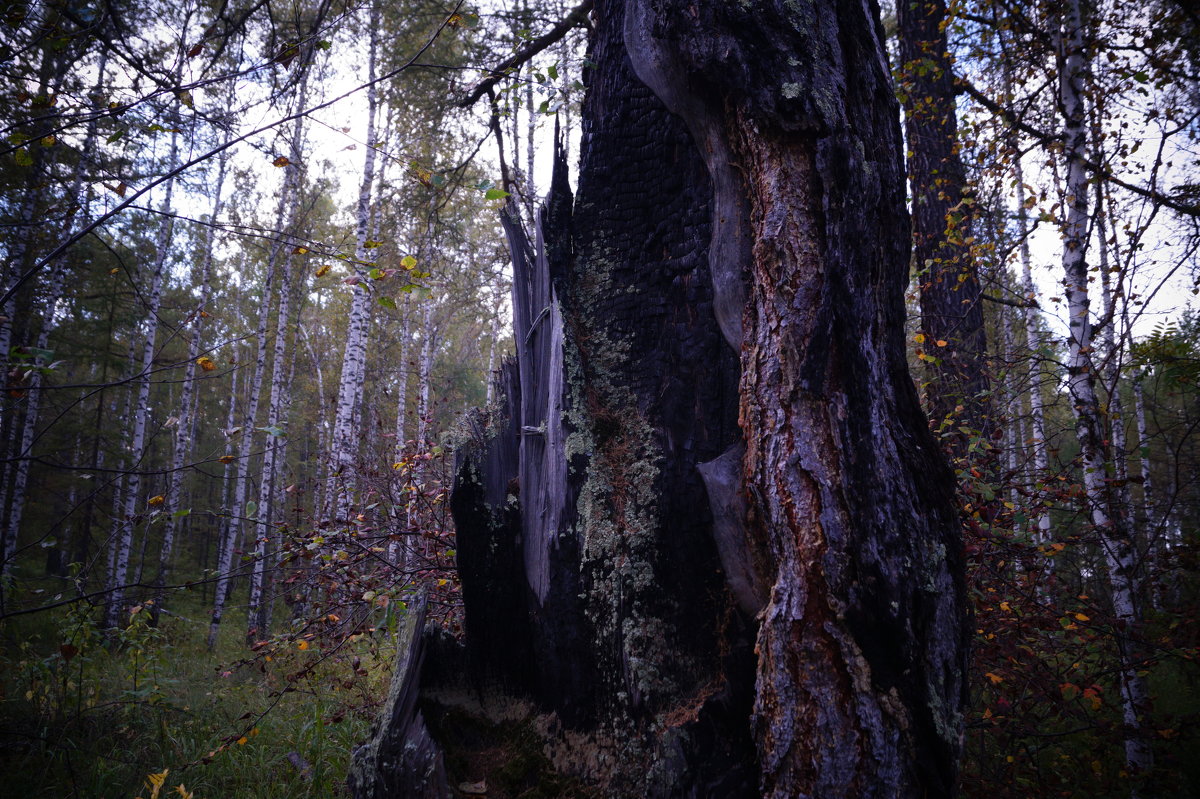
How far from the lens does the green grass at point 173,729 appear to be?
13.8ft

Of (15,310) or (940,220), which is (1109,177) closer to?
(940,220)

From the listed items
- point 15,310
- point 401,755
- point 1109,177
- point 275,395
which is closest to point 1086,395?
point 1109,177

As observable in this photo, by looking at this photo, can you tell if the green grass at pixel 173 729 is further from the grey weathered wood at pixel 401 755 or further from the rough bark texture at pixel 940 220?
the rough bark texture at pixel 940 220

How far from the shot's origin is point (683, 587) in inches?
78.5

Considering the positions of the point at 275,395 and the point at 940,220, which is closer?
the point at 940,220

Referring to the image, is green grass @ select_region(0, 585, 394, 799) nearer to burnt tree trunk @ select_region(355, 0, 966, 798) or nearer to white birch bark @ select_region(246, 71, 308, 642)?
burnt tree trunk @ select_region(355, 0, 966, 798)

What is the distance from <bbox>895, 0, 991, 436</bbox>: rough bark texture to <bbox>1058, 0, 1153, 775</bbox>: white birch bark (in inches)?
23.3

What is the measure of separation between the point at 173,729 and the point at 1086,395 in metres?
7.76

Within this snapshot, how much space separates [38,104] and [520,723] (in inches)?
139

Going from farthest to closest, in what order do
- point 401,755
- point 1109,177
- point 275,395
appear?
point 275,395 → point 1109,177 → point 401,755

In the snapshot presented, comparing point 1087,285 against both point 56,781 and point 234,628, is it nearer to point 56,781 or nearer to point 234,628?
point 56,781

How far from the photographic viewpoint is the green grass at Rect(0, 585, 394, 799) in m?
4.21

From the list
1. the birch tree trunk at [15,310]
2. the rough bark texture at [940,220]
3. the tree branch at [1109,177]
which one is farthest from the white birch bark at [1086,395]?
the birch tree trunk at [15,310]

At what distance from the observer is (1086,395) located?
12.8ft
